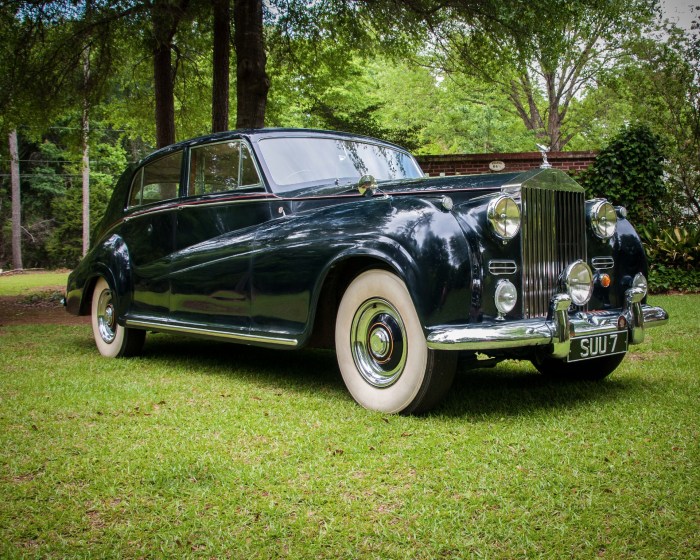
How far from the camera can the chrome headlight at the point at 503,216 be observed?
3957 mm

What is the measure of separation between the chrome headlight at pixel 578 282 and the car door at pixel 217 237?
7.15ft

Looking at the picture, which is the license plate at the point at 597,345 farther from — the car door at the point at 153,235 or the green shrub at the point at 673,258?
the green shrub at the point at 673,258

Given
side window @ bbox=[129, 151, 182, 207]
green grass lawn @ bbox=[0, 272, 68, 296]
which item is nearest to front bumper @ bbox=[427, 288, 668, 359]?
side window @ bbox=[129, 151, 182, 207]

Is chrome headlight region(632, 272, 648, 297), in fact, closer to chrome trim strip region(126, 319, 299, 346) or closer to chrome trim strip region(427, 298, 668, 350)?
chrome trim strip region(427, 298, 668, 350)

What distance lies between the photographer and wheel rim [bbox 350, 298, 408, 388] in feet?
13.6

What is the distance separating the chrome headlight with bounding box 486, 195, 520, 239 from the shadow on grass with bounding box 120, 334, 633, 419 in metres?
1.07

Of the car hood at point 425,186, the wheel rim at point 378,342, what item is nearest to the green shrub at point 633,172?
the car hood at point 425,186

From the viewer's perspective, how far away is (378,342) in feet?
13.9

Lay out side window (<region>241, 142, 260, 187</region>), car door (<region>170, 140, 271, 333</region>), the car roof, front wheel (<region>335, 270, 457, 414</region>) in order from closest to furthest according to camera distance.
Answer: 1. front wheel (<region>335, 270, 457, 414</region>)
2. car door (<region>170, 140, 271, 333</region>)
3. side window (<region>241, 142, 260, 187</region>)
4. the car roof

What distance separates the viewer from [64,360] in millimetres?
6375

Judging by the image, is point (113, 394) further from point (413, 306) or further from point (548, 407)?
point (548, 407)

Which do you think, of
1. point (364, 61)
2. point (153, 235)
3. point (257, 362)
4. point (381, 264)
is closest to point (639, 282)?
point (381, 264)

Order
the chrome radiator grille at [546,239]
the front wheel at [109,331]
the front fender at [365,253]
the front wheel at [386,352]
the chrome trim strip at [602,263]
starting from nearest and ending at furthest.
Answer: the front fender at [365,253]
the front wheel at [386,352]
the chrome radiator grille at [546,239]
the chrome trim strip at [602,263]
the front wheel at [109,331]

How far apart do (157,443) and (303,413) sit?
3.02 feet
